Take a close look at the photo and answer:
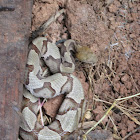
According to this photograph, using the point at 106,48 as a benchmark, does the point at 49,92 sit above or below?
below

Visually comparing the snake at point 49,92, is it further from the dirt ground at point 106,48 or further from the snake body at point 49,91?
the dirt ground at point 106,48

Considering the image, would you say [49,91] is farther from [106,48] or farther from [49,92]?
[106,48]

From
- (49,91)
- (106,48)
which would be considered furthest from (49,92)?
(106,48)

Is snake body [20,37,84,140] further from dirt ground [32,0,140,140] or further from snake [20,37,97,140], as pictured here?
dirt ground [32,0,140,140]

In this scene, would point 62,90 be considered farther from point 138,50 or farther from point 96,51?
point 138,50

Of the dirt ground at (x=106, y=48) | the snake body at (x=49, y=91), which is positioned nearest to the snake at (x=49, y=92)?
the snake body at (x=49, y=91)
